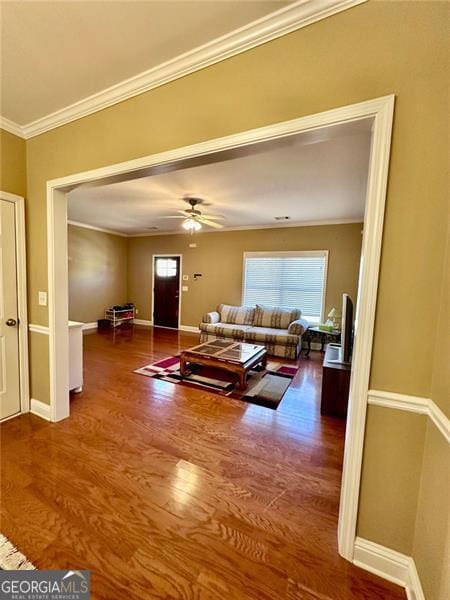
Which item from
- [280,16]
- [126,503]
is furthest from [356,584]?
[280,16]

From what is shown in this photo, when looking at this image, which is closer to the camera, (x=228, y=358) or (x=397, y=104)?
(x=397, y=104)

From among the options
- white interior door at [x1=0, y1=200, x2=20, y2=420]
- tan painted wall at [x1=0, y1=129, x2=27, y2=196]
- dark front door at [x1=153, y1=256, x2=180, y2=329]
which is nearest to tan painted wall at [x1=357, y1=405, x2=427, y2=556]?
white interior door at [x1=0, y1=200, x2=20, y2=420]

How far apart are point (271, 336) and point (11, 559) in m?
4.13

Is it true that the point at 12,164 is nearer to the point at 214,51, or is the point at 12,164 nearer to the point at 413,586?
the point at 214,51

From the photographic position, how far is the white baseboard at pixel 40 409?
246 cm

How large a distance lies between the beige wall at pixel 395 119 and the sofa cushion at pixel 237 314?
450 centimetres

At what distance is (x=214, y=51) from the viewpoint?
4.75 ft

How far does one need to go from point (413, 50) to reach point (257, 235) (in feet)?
16.3

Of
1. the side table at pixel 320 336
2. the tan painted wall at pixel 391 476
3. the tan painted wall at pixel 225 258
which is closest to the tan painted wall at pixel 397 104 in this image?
the tan painted wall at pixel 391 476

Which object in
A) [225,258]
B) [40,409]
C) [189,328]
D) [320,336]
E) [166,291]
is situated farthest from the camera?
[166,291]

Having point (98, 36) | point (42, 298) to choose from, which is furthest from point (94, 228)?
point (98, 36)

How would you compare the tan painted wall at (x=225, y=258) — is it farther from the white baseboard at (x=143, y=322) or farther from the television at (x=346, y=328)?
the television at (x=346, y=328)

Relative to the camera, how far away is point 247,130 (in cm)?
139

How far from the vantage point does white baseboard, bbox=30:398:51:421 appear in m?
2.46
